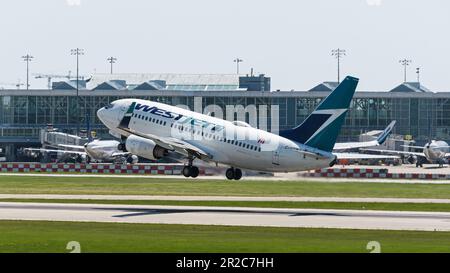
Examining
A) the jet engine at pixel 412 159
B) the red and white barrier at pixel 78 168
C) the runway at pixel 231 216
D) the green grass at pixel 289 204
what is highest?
the runway at pixel 231 216

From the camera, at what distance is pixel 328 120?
267 ft

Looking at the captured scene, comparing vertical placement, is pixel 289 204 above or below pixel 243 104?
below

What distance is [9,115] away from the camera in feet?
634

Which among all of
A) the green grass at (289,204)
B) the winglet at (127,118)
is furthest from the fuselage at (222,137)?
the green grass at (289,204)

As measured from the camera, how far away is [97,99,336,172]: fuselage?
8500 cm

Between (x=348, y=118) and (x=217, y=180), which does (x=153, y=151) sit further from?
(x=348, y=118)

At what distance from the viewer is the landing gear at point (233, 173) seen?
92938 mm

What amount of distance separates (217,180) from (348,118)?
97.9 metres

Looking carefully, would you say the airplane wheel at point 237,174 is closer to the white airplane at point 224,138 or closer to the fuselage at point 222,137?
the white airplane at point 224,138

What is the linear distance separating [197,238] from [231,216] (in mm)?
11978

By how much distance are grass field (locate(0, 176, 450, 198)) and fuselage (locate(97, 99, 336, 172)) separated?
2.23 m

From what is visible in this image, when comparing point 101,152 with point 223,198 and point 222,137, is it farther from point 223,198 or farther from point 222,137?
point 223,198

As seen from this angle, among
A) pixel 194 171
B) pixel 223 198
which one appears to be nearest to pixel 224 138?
pixel 194 171
